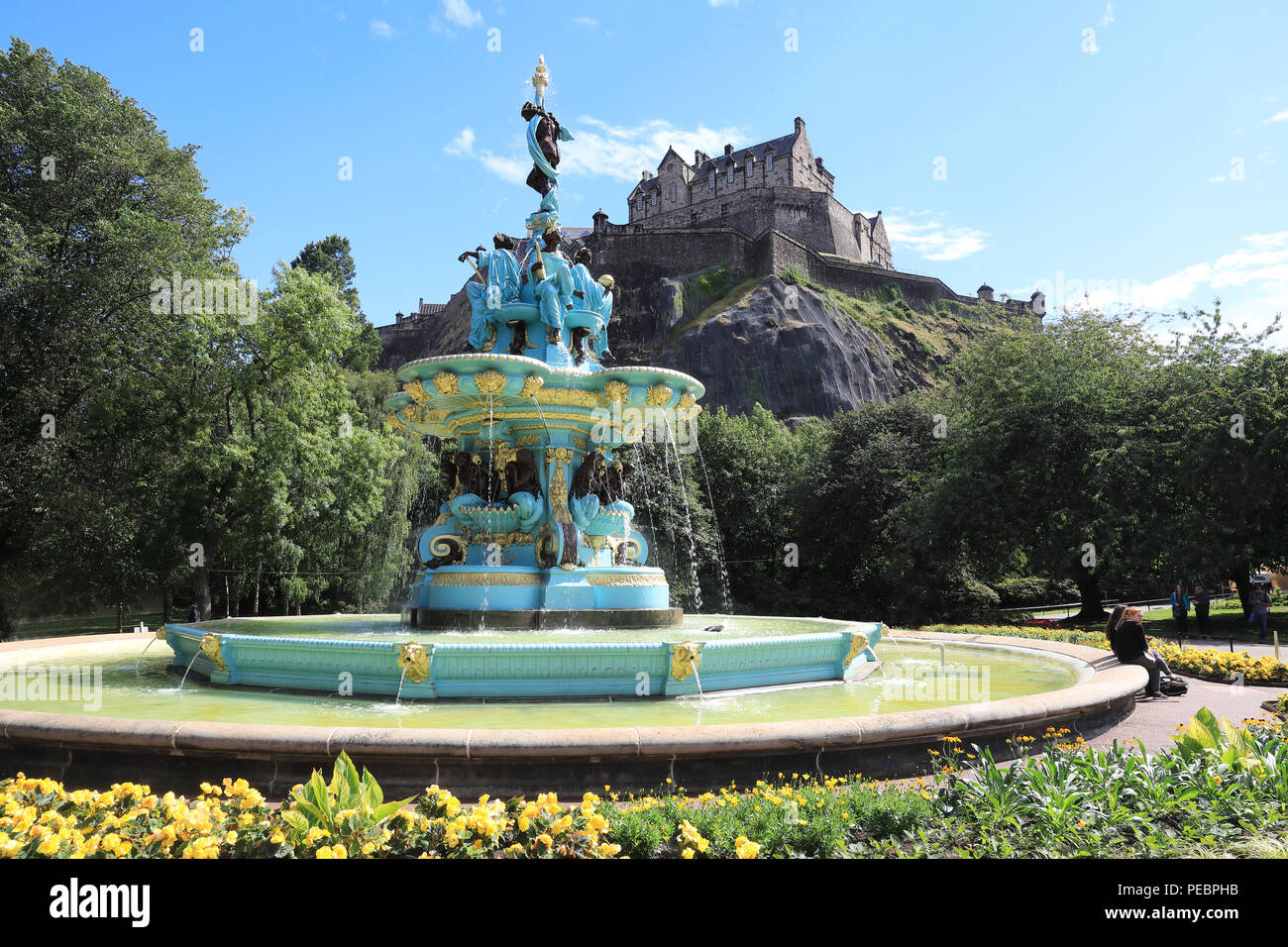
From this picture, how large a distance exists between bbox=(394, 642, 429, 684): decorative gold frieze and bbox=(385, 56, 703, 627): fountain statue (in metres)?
3.97

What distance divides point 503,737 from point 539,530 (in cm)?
788

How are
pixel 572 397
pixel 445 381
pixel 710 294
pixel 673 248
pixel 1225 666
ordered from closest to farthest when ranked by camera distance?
pixel 1225 666
pixel 445 381
pixel 572 397
pixel 710 294
pixel 673 248

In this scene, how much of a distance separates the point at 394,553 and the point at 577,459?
20861 mm

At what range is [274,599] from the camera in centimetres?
3616

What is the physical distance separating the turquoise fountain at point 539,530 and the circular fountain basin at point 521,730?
0.96 feet

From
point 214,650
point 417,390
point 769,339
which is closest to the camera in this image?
point 214,650

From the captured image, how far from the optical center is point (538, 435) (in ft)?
45.1

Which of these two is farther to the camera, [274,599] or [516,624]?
[274,599]

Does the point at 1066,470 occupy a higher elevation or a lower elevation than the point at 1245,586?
higher

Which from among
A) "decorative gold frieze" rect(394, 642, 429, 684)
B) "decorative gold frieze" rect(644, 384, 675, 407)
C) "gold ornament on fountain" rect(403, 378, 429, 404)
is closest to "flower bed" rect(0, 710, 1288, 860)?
"decorative gold frieze" rect(394, 642, 429, 684)

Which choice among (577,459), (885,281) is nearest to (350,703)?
(577,459)

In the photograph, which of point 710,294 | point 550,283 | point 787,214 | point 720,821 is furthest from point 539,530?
point 787,214

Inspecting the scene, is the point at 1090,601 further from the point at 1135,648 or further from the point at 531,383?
the point at 531,383
